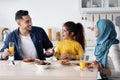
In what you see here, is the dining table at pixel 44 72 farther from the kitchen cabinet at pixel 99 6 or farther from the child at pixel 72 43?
the kitchen cabinet at pixel 99 6

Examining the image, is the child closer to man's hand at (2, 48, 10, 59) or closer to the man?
the man

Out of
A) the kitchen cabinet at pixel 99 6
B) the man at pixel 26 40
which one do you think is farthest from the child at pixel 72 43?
the kitchen cabinet at pixel 99 6

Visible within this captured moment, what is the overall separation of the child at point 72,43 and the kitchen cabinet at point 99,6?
4.62 feet

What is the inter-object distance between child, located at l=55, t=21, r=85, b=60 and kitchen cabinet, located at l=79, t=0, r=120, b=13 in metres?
1.41

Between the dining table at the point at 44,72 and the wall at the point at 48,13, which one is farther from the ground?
the wall at the point at 48,13

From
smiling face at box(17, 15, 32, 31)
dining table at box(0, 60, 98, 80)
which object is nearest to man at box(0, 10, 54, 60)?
smiling face at box(17, 15, 32, 31)

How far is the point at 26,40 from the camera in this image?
3.04 m

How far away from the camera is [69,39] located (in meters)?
3.20

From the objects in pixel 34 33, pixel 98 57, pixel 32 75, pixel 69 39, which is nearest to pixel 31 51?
pixel 34 33

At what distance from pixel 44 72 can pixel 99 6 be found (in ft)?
9.07

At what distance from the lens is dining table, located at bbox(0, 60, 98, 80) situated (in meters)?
1.98

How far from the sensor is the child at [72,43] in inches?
119

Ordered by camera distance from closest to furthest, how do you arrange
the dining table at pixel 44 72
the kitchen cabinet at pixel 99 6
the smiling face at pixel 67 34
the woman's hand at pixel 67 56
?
the dining table at pixel 44 72 < the woman's hand at pixel 67 56 < the smiling face at pixel 67 34 < the kitchen cabinet at pixel 99 6

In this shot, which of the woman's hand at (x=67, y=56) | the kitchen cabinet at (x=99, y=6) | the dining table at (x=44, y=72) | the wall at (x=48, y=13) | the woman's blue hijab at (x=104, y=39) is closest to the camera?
the dining table at (x=44, y=72)
